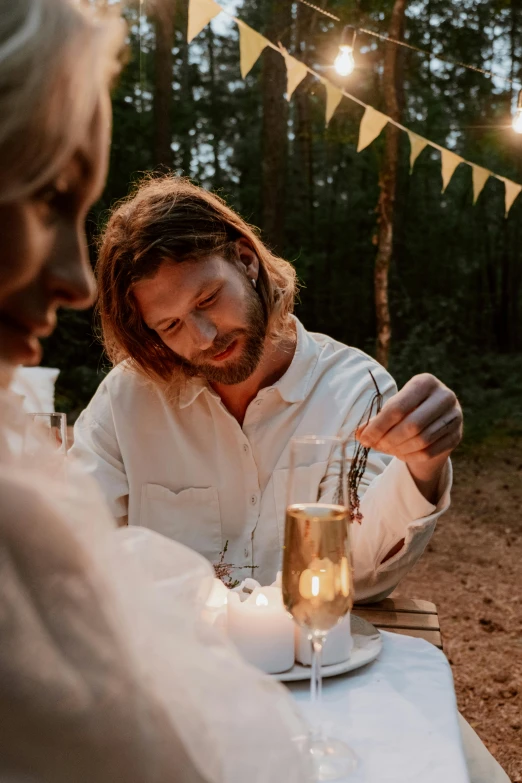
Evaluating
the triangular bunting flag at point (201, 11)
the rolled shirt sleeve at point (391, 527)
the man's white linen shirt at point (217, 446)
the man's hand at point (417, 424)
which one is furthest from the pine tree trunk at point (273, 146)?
the man's hand at point (417, 424)

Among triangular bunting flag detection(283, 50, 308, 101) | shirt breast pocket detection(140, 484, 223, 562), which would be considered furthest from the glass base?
triangular bunting flag detection(283, 50, 308, 101)

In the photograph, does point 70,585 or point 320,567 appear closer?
point 70,585

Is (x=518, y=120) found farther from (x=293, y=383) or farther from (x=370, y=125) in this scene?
(x=293, y=383)

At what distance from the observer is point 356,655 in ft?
3.56

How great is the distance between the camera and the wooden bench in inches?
51.0

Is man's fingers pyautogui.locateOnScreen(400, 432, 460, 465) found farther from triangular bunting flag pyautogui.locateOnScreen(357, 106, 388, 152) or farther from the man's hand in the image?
triangular bunting flag pyautogui.locateOnScreen(357, 106, 388, 152)

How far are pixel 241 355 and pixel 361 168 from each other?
13.5 meters

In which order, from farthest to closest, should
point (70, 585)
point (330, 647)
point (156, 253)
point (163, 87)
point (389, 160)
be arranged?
point (163, 87), point (389, 160), point (156, 253), point (330, 647), point (70, 585)

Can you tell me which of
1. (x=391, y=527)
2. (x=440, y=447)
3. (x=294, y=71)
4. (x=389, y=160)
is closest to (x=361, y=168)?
(x=389, y=160)

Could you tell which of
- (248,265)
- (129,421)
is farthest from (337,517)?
(248,265)

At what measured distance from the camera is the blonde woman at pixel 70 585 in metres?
0.38

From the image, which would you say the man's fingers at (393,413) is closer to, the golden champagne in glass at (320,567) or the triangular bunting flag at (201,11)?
the golden champagne in glass at (320,567)

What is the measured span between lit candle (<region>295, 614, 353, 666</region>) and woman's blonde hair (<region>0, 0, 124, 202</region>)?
814mm

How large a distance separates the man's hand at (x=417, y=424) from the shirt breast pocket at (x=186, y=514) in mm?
698
